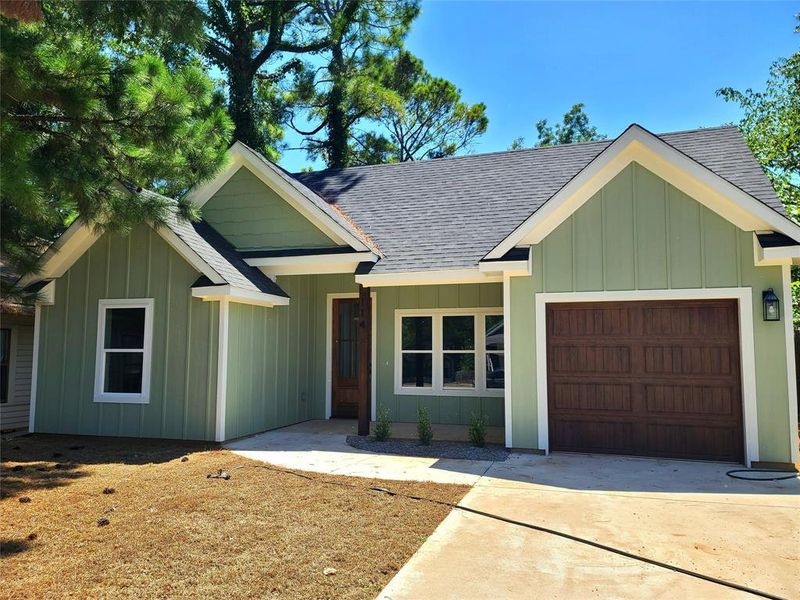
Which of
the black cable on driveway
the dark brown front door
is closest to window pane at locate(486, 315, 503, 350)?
the dark brown front door

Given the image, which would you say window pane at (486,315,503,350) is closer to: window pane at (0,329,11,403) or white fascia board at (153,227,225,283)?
white fascia board at (153,227,225,283)

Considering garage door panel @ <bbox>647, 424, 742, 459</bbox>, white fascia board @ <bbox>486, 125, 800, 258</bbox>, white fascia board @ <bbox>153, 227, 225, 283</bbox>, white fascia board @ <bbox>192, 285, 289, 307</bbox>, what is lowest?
garage door panel @ <bbox>647, 424, 742, 459</bbox>

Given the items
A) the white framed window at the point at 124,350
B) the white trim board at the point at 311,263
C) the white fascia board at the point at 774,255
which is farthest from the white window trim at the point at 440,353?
the white framed window at the point at 124,350

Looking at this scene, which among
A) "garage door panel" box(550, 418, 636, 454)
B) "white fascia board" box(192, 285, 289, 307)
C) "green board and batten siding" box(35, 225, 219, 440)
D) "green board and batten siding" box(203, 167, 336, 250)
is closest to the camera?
"garage door panel" box(550, 418, 636, 454)

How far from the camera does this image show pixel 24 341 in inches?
447

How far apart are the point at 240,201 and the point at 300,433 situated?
455 cm

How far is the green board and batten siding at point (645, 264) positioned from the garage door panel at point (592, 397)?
0.42 meters

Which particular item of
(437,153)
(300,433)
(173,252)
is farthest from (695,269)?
(437,153)

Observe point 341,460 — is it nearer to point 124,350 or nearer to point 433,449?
point 433,449

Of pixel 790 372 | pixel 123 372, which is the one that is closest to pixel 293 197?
pixel 123 372

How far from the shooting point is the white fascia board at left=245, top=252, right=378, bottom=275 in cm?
1010

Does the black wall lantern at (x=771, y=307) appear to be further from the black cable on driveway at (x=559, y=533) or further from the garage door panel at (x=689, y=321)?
the black cable on driveway at (x=559, y=533)

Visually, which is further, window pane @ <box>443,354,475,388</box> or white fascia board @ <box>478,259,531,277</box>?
window pane @ <box>443,354,475,388</box>

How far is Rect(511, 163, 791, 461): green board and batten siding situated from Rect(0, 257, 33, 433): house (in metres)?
8.92
